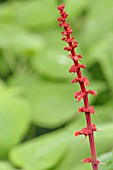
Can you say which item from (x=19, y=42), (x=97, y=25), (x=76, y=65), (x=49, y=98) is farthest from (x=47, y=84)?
(x=76, y=65)

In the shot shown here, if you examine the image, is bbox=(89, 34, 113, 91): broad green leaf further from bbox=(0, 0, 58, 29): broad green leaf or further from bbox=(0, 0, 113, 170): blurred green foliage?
bbox=(0, 0, 58, 29): broad green leaf

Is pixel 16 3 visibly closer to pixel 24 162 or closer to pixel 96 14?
pixel 96 14

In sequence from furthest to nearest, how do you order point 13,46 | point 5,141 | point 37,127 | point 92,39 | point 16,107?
point 92,39, point 13,46, point 37,127, point 16,107, point 5,141

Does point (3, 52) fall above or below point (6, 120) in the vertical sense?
above

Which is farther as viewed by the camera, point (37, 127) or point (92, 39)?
point (92, 39)

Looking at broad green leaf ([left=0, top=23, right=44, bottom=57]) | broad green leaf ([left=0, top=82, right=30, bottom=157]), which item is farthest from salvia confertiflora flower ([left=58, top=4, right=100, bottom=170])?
broad green leaf ([left=0, top=23, right=44, bottom=57])

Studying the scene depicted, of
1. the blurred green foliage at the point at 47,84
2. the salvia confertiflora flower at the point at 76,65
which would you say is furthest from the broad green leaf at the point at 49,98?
the salvia confertiflora flower at the point at 76,65

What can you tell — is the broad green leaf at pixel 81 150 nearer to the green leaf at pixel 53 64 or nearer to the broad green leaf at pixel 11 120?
the broad green leaf at pixel 11 120

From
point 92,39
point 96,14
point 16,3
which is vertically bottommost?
point 92,39

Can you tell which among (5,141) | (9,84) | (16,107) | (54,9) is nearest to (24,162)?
(5,141)
